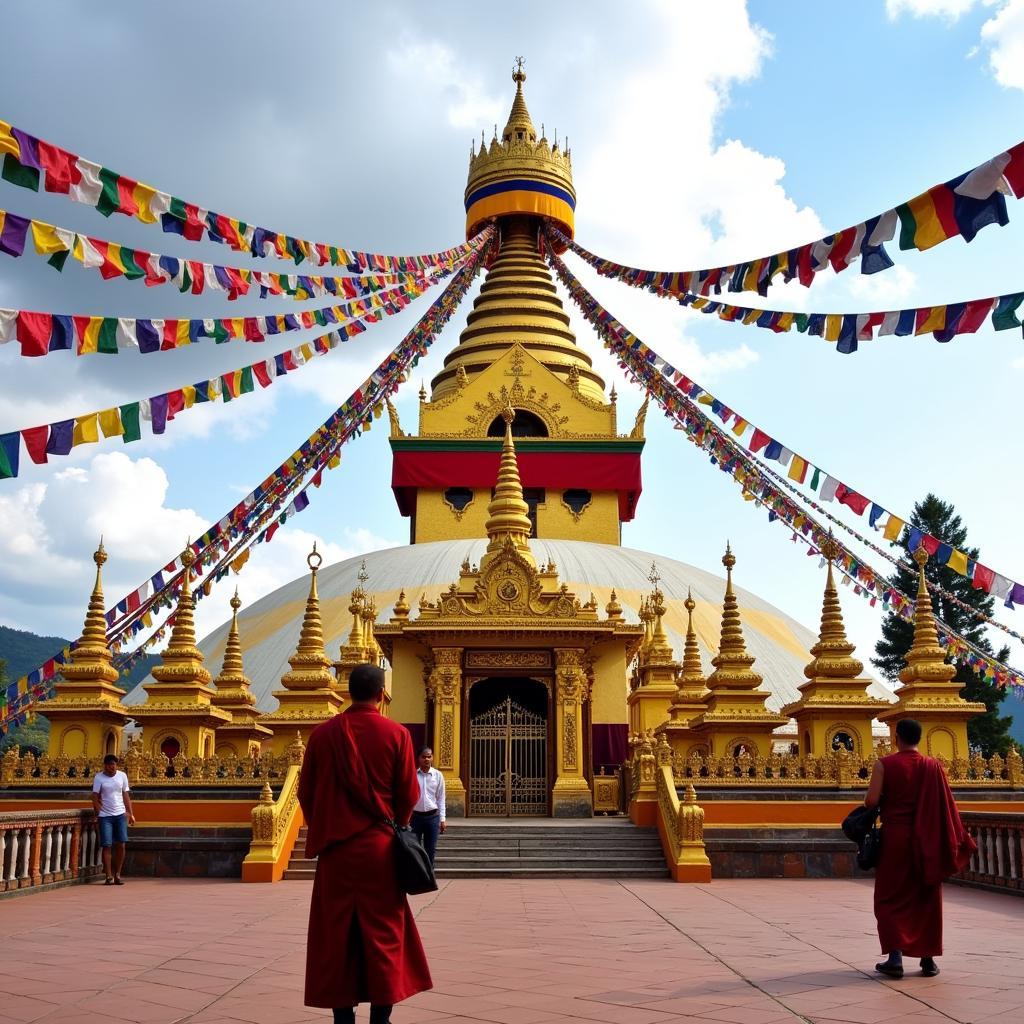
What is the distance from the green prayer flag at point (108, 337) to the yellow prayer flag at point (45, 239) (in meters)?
1.32

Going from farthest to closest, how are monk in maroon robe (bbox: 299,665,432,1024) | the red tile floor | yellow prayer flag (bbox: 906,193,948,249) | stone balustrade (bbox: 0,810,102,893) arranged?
stone balustrade (bbox: 0,810,102,893), yellow prayer flag (bbox: 906,193,948,249), the red tile floor, monk in maroon robe (bbox: 299,665,432,1024)

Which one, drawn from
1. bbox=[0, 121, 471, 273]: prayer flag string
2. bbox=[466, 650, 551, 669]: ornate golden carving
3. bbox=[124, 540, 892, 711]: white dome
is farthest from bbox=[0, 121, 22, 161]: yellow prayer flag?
bbox=[124, 540, 892, 711]: white dome

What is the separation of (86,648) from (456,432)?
73.9 ft

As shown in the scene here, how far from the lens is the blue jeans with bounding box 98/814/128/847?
48.2 ft

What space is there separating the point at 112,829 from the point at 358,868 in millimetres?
10523

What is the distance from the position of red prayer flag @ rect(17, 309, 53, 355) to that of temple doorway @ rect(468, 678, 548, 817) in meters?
13.0

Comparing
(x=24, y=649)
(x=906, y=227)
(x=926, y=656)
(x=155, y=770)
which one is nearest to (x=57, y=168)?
(x=906, y=227)

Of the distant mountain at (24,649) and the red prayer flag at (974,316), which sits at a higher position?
the distant mountain at (24,649)

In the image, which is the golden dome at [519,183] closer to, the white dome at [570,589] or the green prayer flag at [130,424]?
the white dome at [570,589]

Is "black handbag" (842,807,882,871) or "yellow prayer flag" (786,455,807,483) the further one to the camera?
"yellow prayer flag" (786,455,807,483)

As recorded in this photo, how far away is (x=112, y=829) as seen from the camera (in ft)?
48.6

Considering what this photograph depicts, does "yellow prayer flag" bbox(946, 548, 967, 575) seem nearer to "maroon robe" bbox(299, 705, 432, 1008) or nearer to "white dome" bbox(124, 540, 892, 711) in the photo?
"white dome" bbox(124, 540, 892, 711)

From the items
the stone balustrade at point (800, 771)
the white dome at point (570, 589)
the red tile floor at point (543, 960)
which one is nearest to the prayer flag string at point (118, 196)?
the red tile floor at point (543, 960)

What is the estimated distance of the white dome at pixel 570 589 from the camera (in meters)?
36.2
